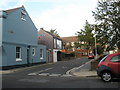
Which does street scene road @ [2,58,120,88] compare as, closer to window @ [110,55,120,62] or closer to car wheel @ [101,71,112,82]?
car wheel @ [101,71,112,82]

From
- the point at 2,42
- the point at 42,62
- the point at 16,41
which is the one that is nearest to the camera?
the point at 2,42

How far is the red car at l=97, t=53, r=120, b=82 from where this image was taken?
10.3 m

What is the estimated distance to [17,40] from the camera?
22.0 meters

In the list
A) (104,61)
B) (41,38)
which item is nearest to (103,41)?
(104,61)

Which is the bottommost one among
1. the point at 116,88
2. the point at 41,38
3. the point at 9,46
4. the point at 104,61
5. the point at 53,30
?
the point at 116,88

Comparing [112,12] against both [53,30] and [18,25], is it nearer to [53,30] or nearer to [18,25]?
[18,25]

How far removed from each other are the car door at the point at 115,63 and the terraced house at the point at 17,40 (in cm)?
1207

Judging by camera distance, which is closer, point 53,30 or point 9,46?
point 9,46

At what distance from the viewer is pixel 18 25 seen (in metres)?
22.7

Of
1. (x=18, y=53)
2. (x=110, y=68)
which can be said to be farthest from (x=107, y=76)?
(x=18, y=53)

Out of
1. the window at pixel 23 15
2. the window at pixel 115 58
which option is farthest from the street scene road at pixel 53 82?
the window at pixel 23 15

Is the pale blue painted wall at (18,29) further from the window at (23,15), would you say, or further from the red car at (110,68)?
the red car at (110,68)

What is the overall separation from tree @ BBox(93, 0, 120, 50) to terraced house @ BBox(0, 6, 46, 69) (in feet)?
31.0

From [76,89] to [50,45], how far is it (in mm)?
29000
